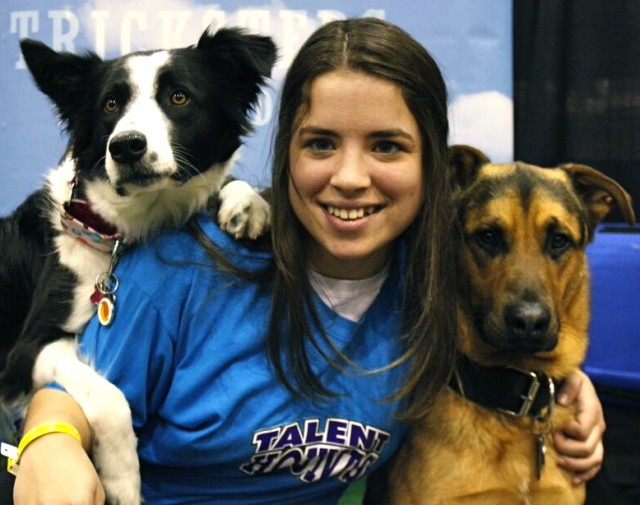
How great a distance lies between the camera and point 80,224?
1472 millimetres

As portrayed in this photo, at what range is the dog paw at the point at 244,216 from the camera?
138 centimetres

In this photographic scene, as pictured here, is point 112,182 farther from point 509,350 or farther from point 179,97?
point 509,350

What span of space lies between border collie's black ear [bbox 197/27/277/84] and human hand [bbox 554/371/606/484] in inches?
36.8

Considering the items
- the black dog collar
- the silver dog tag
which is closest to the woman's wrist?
the black dog collar

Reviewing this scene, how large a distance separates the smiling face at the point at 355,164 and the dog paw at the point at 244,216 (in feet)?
0.42

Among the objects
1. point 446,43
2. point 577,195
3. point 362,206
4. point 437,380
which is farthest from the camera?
point 446,43

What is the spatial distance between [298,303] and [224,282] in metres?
0.14

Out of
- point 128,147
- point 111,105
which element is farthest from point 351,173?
point 111,105

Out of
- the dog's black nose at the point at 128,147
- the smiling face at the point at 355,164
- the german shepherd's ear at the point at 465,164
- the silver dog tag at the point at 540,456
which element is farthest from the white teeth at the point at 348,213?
the silver dog tag at the point at 540,456

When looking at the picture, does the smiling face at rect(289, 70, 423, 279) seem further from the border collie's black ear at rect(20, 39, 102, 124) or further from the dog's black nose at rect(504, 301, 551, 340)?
the border collie's black ear at rect(20, 39, 102, 124)

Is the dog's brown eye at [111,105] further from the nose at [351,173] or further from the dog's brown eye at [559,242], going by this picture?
the dog's brown eye at [559,242]

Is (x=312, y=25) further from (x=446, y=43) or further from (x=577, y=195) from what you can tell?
(x=577, y=195)

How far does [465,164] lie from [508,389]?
0.54 m

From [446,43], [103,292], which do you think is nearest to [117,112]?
[103,292]
